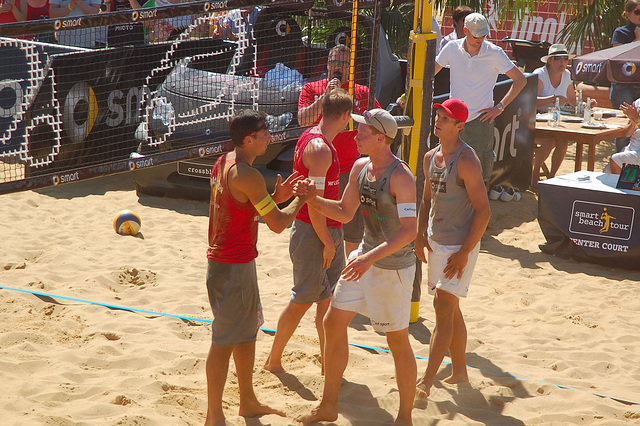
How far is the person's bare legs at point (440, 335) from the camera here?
4.91 meters

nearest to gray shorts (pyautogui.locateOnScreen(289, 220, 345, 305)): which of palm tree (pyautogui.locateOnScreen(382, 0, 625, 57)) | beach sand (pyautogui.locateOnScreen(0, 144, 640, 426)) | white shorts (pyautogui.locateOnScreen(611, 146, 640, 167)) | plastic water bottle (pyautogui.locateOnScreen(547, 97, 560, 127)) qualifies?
beach sand (pyautogui.locateOnScreen(0, 144, 640, 426))

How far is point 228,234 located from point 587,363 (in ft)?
10.8

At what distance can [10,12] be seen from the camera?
1030cm

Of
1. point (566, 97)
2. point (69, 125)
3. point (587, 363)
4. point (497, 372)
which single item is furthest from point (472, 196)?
point (566, 97)

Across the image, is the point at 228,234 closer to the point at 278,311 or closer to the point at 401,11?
the point at 278,311

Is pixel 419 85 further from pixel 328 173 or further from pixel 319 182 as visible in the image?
pixel 319 182

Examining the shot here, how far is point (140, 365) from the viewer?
17.1ft

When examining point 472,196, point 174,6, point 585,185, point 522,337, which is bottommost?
→ point 522,337

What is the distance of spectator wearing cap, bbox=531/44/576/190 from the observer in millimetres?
10641

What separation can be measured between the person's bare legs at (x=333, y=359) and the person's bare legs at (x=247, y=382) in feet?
0.97

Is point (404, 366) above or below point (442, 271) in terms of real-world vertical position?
below

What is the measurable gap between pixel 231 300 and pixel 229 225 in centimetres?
45

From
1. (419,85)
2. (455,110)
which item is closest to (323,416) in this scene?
(455,110)

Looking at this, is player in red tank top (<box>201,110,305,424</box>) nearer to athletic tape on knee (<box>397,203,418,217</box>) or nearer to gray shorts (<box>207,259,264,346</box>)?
gray shorts (<box>207,259,264,346</box>)
